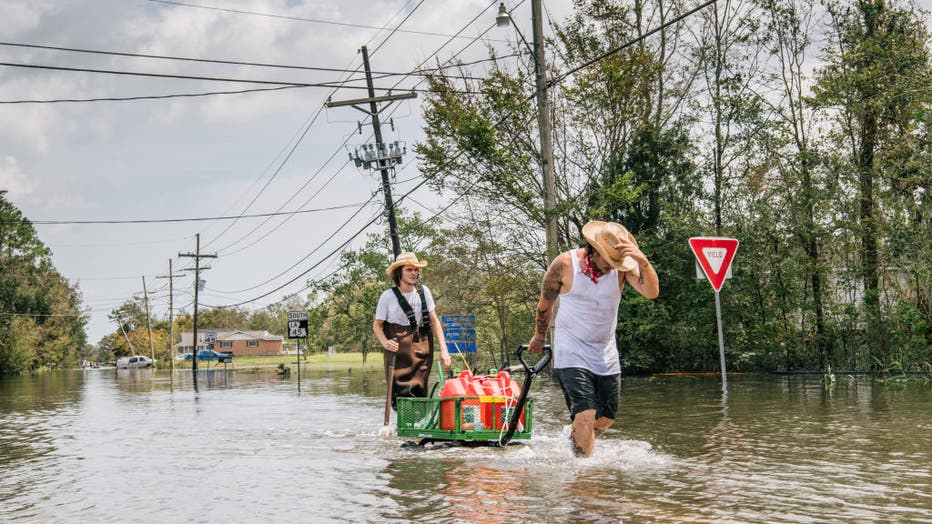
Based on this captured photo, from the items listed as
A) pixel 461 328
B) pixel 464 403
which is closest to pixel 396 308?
pixel 464 403

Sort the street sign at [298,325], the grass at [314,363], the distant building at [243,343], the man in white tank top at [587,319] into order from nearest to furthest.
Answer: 1. the man in white tank top at [587,319]
2. the street sign at [298,325]
3. the grass at [314,363]
4. the distant building at [243,343]

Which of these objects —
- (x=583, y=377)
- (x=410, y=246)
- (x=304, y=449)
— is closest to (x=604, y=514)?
(x=583, y=377)

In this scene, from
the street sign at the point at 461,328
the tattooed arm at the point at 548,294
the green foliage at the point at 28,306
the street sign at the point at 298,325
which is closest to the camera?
the tattooed arm at the point at 548,294

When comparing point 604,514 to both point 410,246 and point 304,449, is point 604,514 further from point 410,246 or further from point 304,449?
point 410,246

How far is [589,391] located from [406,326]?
3777 mm

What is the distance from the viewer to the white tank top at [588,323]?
299 inches

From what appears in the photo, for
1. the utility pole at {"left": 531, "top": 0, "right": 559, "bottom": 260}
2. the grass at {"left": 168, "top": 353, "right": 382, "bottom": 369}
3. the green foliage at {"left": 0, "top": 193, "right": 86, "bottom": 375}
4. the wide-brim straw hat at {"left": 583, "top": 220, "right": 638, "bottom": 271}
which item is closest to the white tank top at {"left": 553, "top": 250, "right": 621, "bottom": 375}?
the wide-brim straw hat at {"left": 583, "top": 220, "right": 638, "bottom": 271}

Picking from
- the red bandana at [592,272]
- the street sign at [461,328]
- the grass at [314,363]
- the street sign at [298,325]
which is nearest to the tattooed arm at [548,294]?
the red bandana at [592,272]

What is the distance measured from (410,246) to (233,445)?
177ft

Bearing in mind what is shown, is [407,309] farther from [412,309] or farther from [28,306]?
[28,306]

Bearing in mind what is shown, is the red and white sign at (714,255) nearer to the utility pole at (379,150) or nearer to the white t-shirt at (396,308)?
the white t-shirt at (396,308)

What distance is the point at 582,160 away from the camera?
1108 inches

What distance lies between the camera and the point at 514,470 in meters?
8.25

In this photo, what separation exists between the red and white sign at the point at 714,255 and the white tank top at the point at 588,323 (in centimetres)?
875
